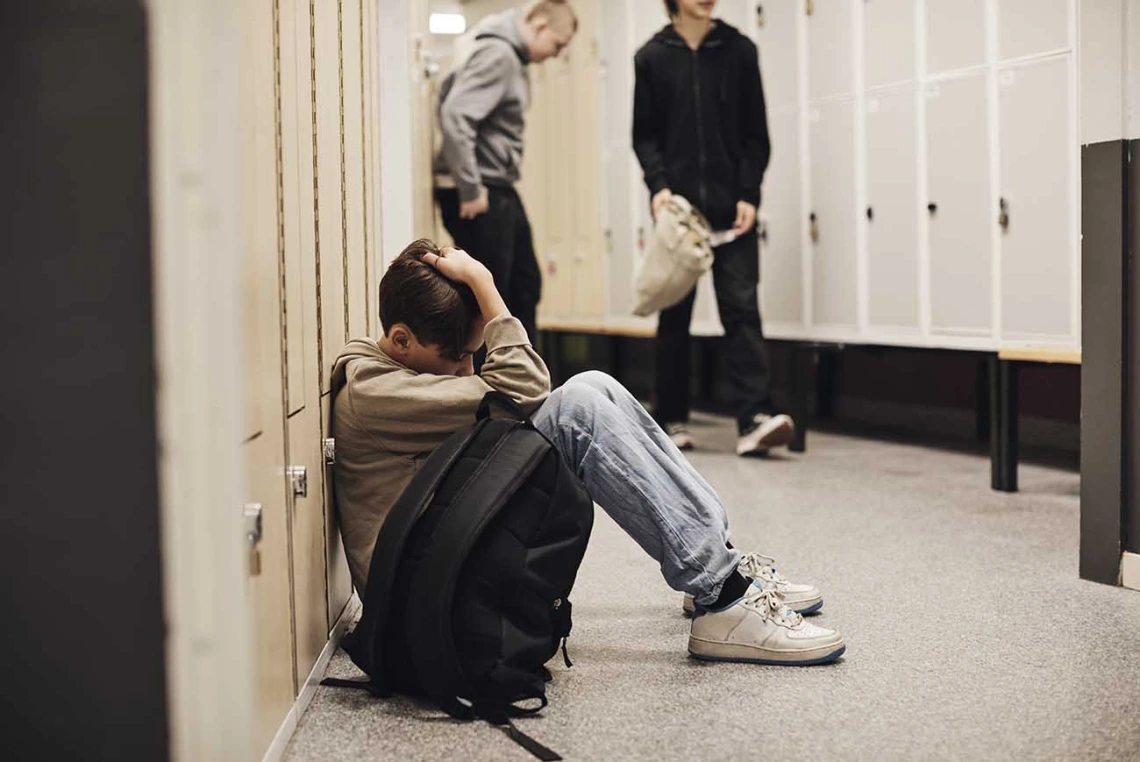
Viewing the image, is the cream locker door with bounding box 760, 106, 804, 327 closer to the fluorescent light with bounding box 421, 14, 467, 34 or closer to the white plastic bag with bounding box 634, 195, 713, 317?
the white plastic bag with bounding box 634, 195, 713, 317

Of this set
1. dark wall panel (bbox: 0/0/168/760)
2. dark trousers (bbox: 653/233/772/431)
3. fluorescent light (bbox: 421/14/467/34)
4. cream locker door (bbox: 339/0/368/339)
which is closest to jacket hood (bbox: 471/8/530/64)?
dark trousers (bbox: 653/233/772/431)

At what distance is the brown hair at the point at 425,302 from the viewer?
1.79 meters

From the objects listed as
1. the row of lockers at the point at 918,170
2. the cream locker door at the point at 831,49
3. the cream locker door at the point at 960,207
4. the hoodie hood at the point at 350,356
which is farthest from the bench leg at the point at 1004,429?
the hoodie hood at the point at 350,356

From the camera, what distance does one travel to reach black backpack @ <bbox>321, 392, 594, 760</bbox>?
60.6 inches

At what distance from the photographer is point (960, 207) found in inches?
159

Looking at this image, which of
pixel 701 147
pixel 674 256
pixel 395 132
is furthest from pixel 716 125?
pixel 395 132

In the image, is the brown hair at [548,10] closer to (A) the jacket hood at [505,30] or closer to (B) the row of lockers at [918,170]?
(A) the jacket hood at [505,30]

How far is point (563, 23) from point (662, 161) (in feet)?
2.20

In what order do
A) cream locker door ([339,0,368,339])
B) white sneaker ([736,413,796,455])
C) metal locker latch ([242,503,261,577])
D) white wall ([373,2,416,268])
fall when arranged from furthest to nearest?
white sneaker ([736,413,796,455]) → white wall ([373,2,416,268]) → cream locker door ([339,0,368,339]) → metal locker latch ([242,503,261,577])

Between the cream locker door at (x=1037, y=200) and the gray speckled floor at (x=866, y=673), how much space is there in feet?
3.12

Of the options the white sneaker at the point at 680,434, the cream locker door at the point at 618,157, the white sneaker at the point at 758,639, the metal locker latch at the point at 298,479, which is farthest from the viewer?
the cream locker door at the point at 618,157

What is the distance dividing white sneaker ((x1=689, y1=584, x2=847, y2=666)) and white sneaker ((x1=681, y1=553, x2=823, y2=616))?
0.14 meters

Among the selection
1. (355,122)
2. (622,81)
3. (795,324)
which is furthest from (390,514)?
(622,81)

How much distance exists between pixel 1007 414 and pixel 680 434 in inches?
48.4
